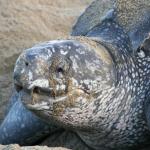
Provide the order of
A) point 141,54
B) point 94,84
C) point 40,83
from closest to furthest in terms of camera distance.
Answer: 1. point 40,83
2. point 94,84
3. point 141,54

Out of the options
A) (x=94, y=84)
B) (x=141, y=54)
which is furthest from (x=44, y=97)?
(x=141, y=54)

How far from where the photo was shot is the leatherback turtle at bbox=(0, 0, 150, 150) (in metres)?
1.77

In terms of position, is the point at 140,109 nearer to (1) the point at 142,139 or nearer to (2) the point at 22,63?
(1) the point at 142,139

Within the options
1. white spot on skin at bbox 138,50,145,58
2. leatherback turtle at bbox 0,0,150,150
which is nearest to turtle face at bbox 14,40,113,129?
leatherback turtle at bbox 0,0,150,150

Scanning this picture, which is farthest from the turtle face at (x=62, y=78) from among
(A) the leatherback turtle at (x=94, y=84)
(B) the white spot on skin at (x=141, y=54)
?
(B) the white spot on skin at (x=141, y=54)

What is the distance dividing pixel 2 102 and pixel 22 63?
1.09m

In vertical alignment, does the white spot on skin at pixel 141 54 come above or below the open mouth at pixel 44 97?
above

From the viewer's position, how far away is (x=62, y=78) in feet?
5.86

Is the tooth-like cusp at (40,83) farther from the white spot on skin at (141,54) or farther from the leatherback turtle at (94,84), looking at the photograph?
the white spot on skin at (141,54)

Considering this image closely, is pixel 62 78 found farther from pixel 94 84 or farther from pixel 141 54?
pixel 141 54

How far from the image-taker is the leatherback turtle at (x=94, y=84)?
1.77m

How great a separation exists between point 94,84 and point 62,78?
0.41ft

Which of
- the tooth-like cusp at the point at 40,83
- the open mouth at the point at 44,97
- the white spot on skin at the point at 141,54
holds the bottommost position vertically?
the open mouth at the point at 44,97

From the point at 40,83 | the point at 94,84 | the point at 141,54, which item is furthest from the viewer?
the point at 141,54
